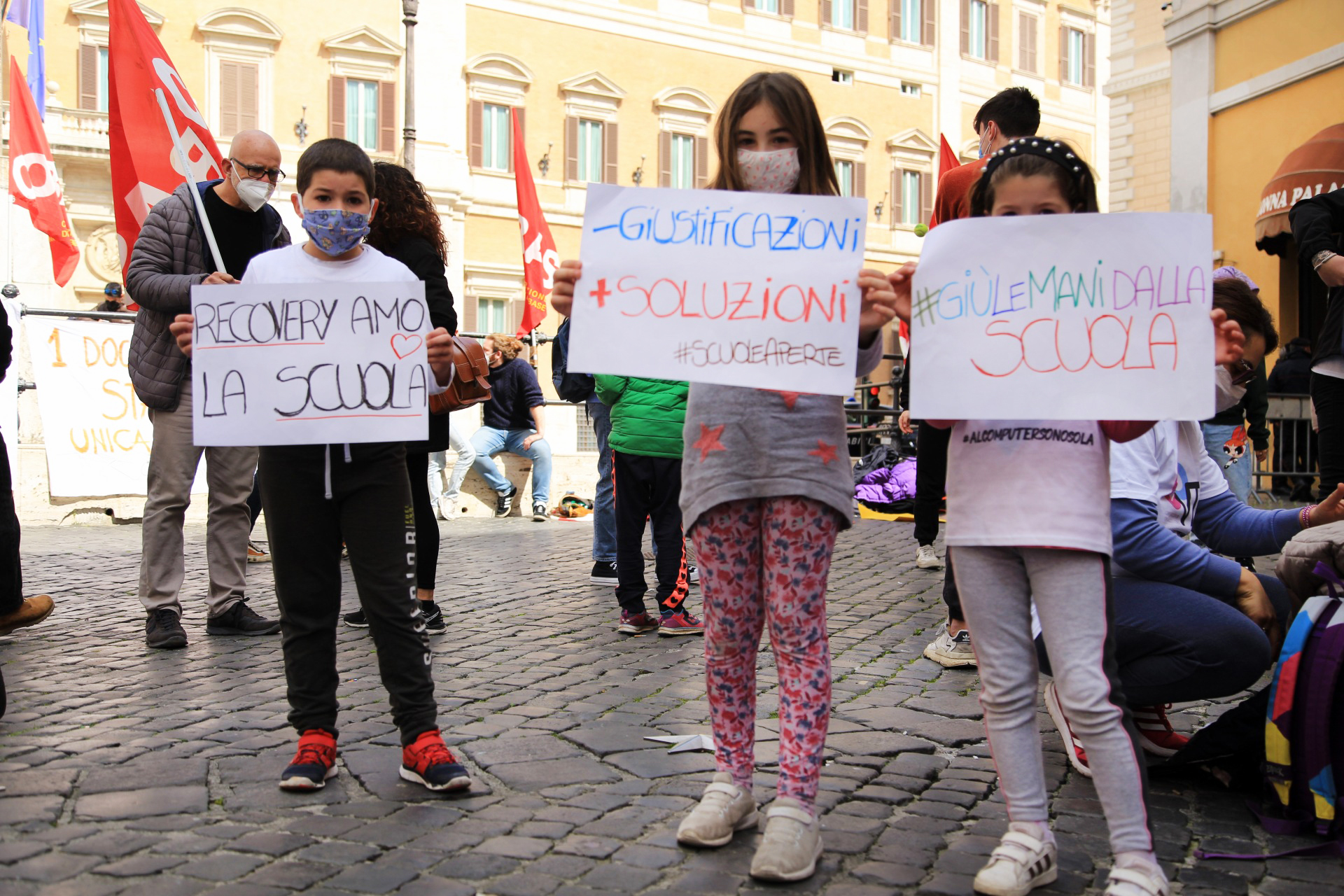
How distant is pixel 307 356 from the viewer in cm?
336

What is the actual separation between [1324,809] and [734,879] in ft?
4.61

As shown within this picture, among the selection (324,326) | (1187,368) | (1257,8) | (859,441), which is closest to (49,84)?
(859,441)

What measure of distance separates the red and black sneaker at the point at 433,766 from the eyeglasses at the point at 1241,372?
236 centimetres

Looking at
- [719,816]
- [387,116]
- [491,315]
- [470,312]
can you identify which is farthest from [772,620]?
[387,116]

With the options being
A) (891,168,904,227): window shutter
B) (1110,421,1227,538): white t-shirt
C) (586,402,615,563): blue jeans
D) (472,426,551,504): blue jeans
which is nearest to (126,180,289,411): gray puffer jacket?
(586,402,615,563): blue jeans

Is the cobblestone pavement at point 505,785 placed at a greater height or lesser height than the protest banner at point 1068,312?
lesser

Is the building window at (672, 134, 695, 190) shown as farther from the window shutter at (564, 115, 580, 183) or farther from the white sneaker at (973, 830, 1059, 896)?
the white sneaker at (973, 830, 1059, 896)

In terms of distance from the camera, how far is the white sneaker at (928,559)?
25.5ft

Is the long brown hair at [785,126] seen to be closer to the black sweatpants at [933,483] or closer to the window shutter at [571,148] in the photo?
the black sweatpants at [933,483]

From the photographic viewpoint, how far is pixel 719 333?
2854 millimetres

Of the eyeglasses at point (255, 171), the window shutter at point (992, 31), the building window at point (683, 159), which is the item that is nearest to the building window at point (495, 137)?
the building window at point (683, 159)

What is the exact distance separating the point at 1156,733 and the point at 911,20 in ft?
116

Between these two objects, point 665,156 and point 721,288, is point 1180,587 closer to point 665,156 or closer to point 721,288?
point 721,288

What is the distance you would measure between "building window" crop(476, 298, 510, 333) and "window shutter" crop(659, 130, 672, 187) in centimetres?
560
